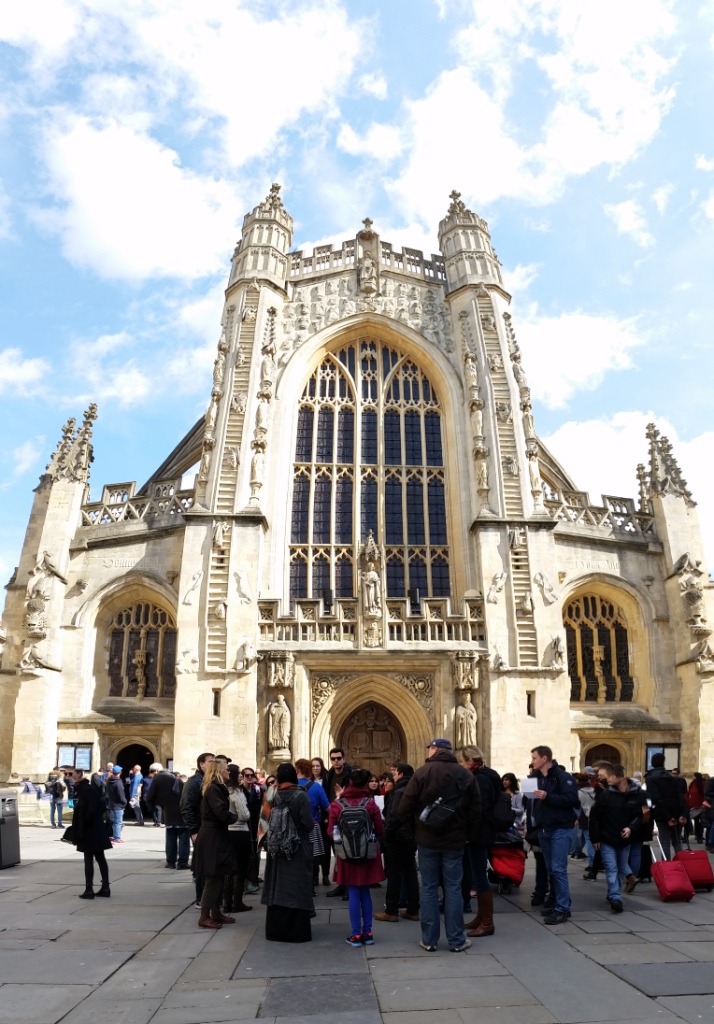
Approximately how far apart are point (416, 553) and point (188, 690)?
748cm

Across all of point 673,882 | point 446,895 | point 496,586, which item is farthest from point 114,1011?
point 496,586

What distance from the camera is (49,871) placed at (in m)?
10.2

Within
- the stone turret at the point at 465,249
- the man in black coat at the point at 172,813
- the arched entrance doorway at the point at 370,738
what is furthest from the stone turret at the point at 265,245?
the man in black coat at the point at 172,813

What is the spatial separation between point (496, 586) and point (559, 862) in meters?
13.0

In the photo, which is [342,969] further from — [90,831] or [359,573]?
[359,573]

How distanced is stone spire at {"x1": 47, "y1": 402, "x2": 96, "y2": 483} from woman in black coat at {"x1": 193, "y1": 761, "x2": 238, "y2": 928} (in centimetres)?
1646

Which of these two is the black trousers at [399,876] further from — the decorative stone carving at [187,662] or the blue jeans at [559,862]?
the decorative stone carving at [187,662]

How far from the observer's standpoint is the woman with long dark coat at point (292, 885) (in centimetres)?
626

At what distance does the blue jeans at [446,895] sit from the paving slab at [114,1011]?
2134 millimetres

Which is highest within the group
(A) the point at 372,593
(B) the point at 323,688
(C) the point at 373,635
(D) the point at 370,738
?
(A) the point at 372,593

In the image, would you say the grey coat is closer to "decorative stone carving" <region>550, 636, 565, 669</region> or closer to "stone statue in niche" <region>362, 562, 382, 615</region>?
"stone statue in niche" <region>362, 562, 382, 615</region>

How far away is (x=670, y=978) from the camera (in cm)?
507

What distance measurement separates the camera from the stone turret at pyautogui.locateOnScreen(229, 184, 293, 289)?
24719 mm

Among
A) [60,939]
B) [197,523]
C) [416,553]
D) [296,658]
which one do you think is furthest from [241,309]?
[60,939]
